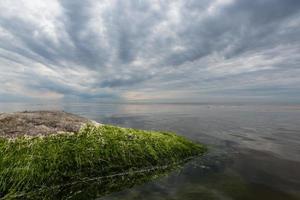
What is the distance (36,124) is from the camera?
8.63m

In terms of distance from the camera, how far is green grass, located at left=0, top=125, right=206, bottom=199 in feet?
21.4

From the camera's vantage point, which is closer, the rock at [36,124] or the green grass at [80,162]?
the green grass at [80,162]

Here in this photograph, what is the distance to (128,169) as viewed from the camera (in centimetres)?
837

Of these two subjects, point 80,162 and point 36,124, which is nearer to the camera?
point 80,162

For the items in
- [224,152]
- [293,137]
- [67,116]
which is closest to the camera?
[67,116]

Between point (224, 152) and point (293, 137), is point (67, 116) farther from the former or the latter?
point (293, 137)

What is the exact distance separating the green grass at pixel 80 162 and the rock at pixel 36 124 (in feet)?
1.37

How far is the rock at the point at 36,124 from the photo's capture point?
801 centimetres

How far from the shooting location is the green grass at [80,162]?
21.4 ft

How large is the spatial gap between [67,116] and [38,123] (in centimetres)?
152

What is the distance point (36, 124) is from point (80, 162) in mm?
2593

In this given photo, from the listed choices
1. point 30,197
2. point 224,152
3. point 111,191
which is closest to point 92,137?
point 111,191

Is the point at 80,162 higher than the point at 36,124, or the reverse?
the point at 36,124

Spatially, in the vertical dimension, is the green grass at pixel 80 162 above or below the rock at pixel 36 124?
below
